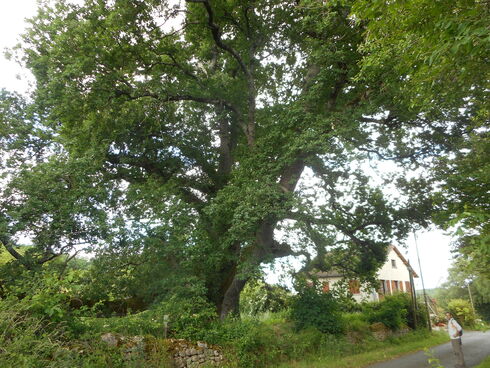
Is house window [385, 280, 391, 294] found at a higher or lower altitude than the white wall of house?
lower

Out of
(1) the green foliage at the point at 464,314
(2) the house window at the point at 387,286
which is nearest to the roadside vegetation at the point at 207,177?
(1) the green foliage at the point at 464,314

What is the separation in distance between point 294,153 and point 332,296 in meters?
6.71

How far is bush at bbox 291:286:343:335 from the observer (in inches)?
512

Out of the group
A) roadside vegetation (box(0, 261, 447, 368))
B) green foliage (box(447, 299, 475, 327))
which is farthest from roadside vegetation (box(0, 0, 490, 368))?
green foliage (box(447, 299, 475, 327))

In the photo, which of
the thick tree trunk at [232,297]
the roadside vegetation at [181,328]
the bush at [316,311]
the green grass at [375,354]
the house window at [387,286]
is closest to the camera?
the roadside vegetation at [181,328]

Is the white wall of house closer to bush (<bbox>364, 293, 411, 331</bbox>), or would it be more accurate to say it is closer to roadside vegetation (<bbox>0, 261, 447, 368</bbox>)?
bush (<bbox>364, 293, 411, 331</bbox>)

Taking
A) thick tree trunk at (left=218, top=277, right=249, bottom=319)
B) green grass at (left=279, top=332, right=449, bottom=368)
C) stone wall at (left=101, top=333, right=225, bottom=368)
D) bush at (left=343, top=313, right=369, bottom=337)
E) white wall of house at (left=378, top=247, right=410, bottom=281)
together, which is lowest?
green grass at (left=279, top=332, right=449, bottom=368)

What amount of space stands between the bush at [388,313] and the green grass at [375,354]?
31.4 inches

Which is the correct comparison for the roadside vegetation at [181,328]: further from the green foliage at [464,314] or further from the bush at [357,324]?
the green foliage at [464,314]

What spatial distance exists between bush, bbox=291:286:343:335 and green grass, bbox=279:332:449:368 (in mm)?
1195

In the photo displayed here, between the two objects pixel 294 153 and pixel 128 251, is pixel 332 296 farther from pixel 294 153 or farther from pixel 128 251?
pixel 128 251

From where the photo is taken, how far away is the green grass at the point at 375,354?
10641 millimetres

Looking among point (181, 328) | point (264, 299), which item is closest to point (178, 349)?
point (181, 328)

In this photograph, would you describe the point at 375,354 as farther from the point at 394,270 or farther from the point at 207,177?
the point at 394,270
